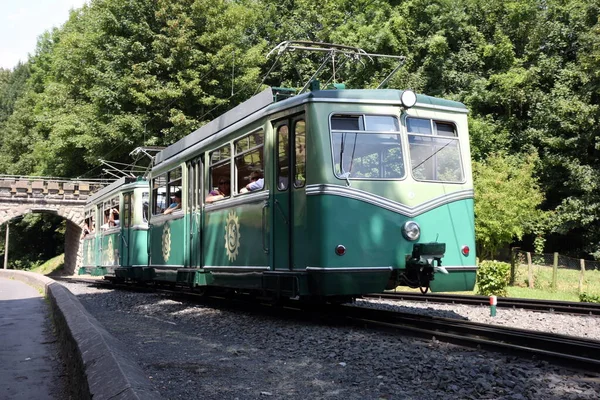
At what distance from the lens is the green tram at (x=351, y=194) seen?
860 cm

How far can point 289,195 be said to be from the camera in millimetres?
9242

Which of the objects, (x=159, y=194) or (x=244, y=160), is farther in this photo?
(x=159, y=194)

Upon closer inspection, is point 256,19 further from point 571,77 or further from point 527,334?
point 527,334

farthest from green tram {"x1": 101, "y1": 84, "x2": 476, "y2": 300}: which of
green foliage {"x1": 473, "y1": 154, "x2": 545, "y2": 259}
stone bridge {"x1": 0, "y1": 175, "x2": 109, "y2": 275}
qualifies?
stone bridge {"x1": 0, "y1": 175, "x2": 109, "y2": 275}

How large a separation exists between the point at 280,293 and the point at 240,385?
3.75 meters

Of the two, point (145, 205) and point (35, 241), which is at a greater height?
point (35, 241)

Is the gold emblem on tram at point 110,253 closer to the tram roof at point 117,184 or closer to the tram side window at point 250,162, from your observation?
the tram roof at point 117,184

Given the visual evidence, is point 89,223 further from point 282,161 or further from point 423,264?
point 423,264

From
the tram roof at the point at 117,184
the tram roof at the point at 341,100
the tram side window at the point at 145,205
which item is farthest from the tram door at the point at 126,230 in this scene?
the tram roof at the point at 341,100

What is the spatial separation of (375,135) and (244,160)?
8.17ft

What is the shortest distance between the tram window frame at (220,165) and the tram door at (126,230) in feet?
25.7

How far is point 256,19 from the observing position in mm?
42938

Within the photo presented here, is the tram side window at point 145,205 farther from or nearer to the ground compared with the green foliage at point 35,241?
nearer to the ground

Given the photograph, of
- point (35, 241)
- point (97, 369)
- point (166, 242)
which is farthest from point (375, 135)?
point (35, 241)
